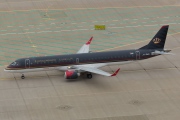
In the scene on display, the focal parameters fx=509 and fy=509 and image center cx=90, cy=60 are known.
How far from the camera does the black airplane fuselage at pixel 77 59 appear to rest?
75875 millimetres

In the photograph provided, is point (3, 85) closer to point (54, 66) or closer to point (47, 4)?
point (54, 66)

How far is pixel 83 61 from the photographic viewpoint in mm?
77500

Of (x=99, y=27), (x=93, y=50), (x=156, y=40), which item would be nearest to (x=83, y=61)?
(x=93, y=50)

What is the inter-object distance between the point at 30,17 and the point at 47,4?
326 inches

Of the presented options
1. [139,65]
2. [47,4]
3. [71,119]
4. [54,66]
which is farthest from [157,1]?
[71,119]

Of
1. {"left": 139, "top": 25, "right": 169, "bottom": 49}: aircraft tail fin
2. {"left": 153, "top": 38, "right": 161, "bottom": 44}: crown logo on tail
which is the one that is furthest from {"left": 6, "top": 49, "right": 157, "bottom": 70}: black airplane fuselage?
{"left": 153, "top": 38, "right": 161, "bottom": 44}: crown logo on tail

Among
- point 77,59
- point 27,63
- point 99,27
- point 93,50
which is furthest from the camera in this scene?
point 99,27

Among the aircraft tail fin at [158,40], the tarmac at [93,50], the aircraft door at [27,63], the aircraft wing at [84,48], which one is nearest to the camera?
the tarmac at [93,50]

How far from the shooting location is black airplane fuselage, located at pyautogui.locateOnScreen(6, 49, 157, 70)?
7588 centimetres

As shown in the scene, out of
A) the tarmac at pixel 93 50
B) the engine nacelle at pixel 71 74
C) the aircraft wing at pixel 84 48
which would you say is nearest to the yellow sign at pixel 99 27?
the tarmac at pixel 93 50

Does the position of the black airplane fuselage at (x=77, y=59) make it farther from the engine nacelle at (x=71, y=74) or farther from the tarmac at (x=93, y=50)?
the tarmac at (x=93, y=50)

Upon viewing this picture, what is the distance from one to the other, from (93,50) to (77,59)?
38.8ft

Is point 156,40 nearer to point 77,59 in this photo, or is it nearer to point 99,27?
point 77,59

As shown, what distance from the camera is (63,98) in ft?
235
